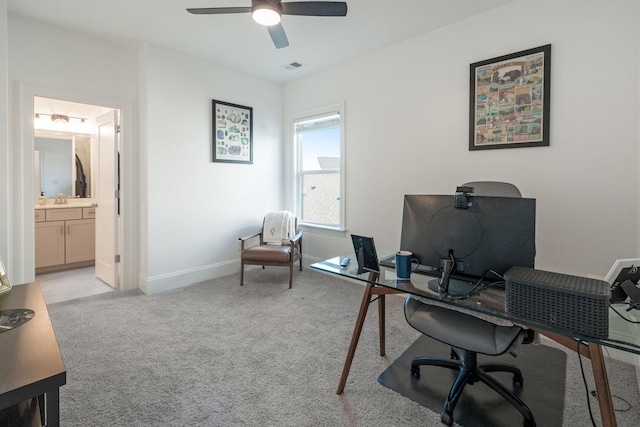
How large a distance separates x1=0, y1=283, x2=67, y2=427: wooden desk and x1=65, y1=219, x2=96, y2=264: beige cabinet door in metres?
3.93

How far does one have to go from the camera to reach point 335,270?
180 cm

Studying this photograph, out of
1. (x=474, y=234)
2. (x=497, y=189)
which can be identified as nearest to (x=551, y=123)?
(x=497, y=189)

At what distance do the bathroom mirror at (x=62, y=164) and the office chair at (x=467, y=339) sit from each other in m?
5.40

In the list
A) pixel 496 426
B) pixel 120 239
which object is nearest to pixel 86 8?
pixel 120 239

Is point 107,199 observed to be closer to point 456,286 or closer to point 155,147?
point 155,147

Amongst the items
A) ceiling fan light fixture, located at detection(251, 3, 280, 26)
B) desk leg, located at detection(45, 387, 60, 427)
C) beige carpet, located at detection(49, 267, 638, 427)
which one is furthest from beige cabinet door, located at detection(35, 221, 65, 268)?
desk leg, located at detection(45, 387, 60, 427)

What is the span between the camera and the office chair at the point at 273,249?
145 inches

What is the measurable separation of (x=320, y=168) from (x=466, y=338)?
3.23 meters

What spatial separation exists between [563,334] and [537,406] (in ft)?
3.18

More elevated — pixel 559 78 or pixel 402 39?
pixel 402 39

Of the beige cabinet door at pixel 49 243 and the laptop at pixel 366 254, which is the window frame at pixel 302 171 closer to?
the laptop at pixel 366 254

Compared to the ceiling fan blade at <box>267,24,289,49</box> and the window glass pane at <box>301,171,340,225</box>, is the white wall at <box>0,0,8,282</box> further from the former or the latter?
the window glass pane at <box>301,171,340,225</box>

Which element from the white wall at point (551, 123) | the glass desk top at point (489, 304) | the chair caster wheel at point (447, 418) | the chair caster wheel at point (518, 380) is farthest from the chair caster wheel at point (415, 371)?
the white wall at point (551, 123)

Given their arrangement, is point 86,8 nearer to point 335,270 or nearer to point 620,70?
point 335,270
